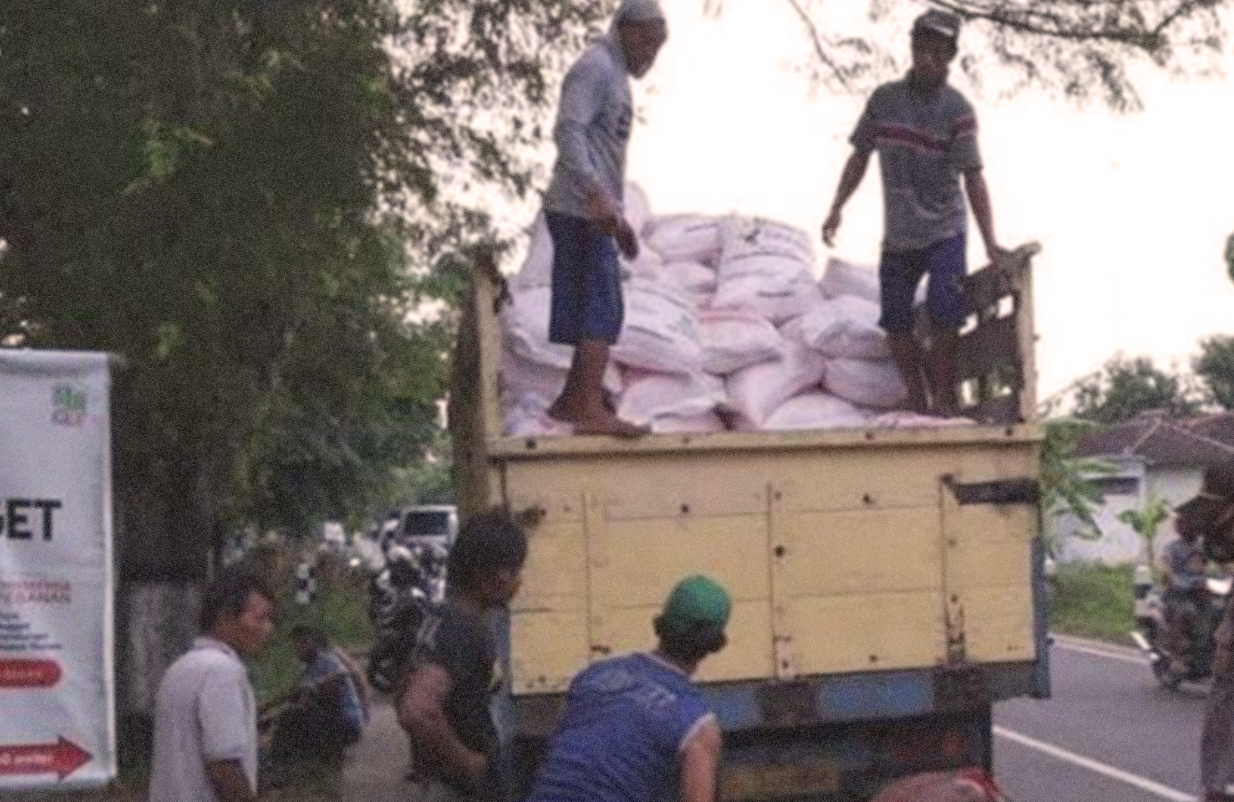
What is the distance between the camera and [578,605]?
22.2ft

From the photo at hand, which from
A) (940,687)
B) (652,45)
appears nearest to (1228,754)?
(940,687)

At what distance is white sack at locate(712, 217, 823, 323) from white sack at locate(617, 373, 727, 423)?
524mm

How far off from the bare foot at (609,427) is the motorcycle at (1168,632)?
9.94 metres

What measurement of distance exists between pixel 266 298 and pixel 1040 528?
460 centimetres

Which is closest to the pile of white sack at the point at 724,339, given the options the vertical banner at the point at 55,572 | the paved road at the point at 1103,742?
the vertical banner at the point at 55,572

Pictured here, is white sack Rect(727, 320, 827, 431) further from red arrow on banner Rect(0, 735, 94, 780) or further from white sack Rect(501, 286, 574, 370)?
red arrow on banner Rect(0, 735, 94, 780)

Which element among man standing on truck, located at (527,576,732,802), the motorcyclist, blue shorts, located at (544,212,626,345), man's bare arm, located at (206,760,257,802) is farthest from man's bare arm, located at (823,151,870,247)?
the motorcyclist

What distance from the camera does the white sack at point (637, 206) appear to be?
28.1 ft

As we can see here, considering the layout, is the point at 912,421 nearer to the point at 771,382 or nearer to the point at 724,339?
the point at 771,382

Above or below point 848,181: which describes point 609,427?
below

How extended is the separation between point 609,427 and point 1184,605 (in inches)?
424

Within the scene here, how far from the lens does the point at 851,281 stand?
8.59 meters

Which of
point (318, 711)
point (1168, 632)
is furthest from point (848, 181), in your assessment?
point (1168, 632)

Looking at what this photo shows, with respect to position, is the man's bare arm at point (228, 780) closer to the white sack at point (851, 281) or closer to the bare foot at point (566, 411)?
the bare foot at point (566, 411)
